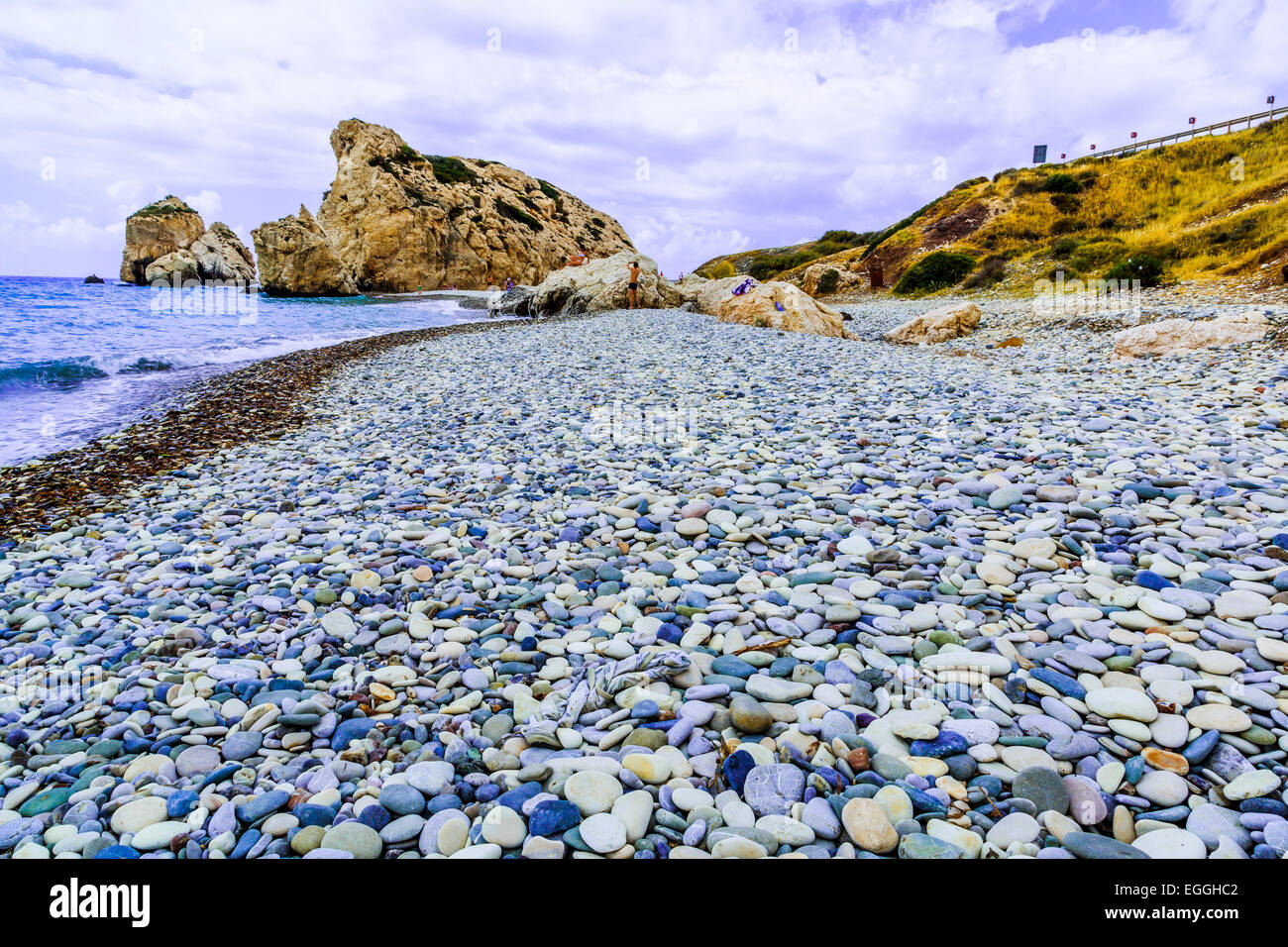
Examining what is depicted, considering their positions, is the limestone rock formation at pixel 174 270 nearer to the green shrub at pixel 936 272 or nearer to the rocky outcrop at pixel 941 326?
the green shrub at pixel 936 272

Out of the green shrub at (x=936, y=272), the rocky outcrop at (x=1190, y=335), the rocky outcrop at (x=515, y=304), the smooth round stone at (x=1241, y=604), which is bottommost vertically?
the smooth round stone at (x=1241, y=604)

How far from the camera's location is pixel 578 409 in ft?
31.0

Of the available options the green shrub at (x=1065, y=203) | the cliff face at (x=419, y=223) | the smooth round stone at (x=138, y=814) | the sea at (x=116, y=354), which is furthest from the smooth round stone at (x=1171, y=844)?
the cliff face at (x=419, y=223)

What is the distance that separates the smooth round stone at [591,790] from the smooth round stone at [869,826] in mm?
859

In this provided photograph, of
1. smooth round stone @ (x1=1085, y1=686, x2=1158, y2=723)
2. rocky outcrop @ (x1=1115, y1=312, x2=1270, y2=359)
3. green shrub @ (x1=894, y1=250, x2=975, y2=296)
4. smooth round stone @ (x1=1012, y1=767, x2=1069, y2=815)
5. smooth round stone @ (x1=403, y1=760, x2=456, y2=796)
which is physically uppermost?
green shrub @ (x1=894, y1=250, x2=975, y2=296)

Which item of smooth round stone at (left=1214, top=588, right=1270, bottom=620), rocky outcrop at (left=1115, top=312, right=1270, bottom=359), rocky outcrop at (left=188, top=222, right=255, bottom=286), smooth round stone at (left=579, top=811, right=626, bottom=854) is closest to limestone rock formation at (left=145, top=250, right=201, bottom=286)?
rocky outcrop at (left=188, top=222, right=255, bottom=286)

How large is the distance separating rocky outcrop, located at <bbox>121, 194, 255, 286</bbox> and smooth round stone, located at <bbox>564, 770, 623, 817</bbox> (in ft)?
315

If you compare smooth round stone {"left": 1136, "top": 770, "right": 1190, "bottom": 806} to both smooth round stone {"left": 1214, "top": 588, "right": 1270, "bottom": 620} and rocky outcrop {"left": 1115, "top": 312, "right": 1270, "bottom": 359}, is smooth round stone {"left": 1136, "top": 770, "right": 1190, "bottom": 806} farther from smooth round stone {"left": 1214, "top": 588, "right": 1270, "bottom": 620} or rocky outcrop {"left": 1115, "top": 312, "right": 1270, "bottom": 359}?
rocky outcrop {"left": 1115, "top": 312, "right": 1270, "bottom": 359}

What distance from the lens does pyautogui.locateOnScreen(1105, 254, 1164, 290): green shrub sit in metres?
21.3

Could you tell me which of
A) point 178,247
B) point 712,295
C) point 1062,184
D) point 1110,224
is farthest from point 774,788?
point 178,247

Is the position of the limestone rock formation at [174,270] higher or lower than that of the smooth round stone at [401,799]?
higher

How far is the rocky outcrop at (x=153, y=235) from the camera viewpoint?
86438 millimetres
